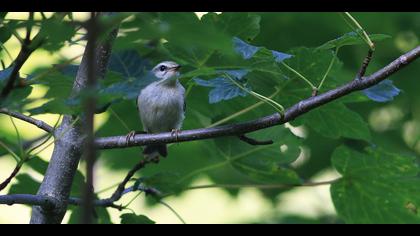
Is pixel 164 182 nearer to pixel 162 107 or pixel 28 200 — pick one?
pixel 28 200

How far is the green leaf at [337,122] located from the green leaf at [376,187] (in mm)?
279

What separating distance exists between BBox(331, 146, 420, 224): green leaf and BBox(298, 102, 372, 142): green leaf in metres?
0.28

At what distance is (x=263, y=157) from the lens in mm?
4113

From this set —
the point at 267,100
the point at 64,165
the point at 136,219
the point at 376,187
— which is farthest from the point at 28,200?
the point at 376,187

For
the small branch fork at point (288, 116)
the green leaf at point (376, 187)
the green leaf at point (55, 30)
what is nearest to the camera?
the green leaf at point (55, 30)

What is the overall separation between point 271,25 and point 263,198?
7.19ft

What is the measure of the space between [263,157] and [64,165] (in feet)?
4.79

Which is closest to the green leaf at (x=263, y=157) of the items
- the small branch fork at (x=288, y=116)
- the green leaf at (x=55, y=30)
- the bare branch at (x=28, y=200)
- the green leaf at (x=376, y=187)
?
the green leaf at (x=376, y=187)

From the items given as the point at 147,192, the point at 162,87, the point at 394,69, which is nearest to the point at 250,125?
the point at 394,69

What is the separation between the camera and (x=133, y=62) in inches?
162

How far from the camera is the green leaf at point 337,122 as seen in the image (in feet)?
12.3

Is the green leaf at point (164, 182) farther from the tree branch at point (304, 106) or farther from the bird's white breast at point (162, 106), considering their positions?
the bird's white breast at point (162, 106)

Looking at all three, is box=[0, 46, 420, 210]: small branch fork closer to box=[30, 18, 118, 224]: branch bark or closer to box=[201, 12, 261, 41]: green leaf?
box=[30, 18, 118, 224]: branch bark

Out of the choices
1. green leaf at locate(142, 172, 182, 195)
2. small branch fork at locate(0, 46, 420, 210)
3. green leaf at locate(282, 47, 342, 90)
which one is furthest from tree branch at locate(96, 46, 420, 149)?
green leaf at locate(142, 172, 182, 195)
